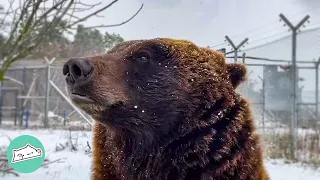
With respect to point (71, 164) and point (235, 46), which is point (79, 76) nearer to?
point (235, 46)

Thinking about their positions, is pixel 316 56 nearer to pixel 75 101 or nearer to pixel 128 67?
pixel 128 67

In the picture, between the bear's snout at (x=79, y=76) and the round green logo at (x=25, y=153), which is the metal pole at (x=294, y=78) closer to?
the bear's snout at (x=79, y=76)

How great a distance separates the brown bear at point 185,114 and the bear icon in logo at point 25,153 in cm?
65

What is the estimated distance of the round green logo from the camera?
1.87 metres

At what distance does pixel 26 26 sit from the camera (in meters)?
2.04

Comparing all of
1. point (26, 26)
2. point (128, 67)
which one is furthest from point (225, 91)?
point (26, 26)

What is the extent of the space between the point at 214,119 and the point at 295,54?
0.60m

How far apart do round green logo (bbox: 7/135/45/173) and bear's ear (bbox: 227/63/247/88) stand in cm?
91

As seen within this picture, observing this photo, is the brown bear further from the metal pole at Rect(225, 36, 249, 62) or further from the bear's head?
the metal pole at Rect(225, 36, 249, 62)

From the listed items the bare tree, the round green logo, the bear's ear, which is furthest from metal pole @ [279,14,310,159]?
the round green logo

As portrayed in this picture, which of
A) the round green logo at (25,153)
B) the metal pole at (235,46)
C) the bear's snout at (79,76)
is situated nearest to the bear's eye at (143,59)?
the bear's snout at (79,76)

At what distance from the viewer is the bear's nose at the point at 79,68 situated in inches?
44.5

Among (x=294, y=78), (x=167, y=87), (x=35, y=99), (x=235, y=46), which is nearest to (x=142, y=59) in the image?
(x=167, y=87)

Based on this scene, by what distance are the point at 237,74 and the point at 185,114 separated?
0.67 ft
